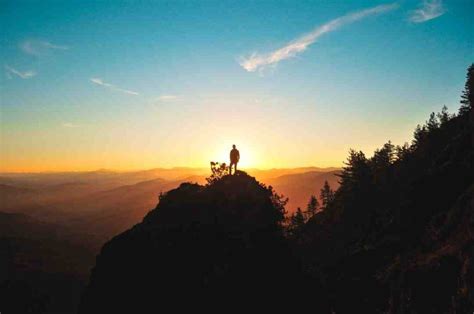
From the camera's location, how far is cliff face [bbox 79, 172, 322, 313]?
73.2 feet

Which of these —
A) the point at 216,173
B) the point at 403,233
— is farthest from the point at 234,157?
the point at 403,233

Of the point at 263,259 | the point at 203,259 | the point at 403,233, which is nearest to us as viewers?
the point at 203,259

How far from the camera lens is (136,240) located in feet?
85.7

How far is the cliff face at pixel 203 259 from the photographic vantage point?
2231 cm

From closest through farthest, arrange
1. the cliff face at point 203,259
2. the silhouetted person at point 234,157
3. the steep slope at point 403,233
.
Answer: the cliff face at point 203,259 < the steep slope at point 403,233 < the silhouetted person at point 234,157

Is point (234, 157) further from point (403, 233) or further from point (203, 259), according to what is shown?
point (403, 233)

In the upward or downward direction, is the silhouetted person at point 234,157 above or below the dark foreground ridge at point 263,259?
above

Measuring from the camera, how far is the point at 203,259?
23.3m

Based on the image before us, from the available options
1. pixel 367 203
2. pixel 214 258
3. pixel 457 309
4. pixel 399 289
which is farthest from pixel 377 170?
pixel 214 258

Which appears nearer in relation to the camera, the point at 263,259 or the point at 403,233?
the point at 263,259

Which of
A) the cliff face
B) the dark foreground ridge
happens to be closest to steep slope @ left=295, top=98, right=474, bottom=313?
the dark foreground ridge

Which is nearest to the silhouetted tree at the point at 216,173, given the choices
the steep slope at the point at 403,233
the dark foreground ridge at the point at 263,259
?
the dark foreground ridge at the point at 263,259

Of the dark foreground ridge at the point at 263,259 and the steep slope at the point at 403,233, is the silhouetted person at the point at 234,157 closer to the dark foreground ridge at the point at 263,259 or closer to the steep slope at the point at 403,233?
Answer: the dark foreground ridge at the point at 263,259

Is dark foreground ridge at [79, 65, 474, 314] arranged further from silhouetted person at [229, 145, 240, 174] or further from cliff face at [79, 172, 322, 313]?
silhouetted person at [229, 145, 240, 174]
